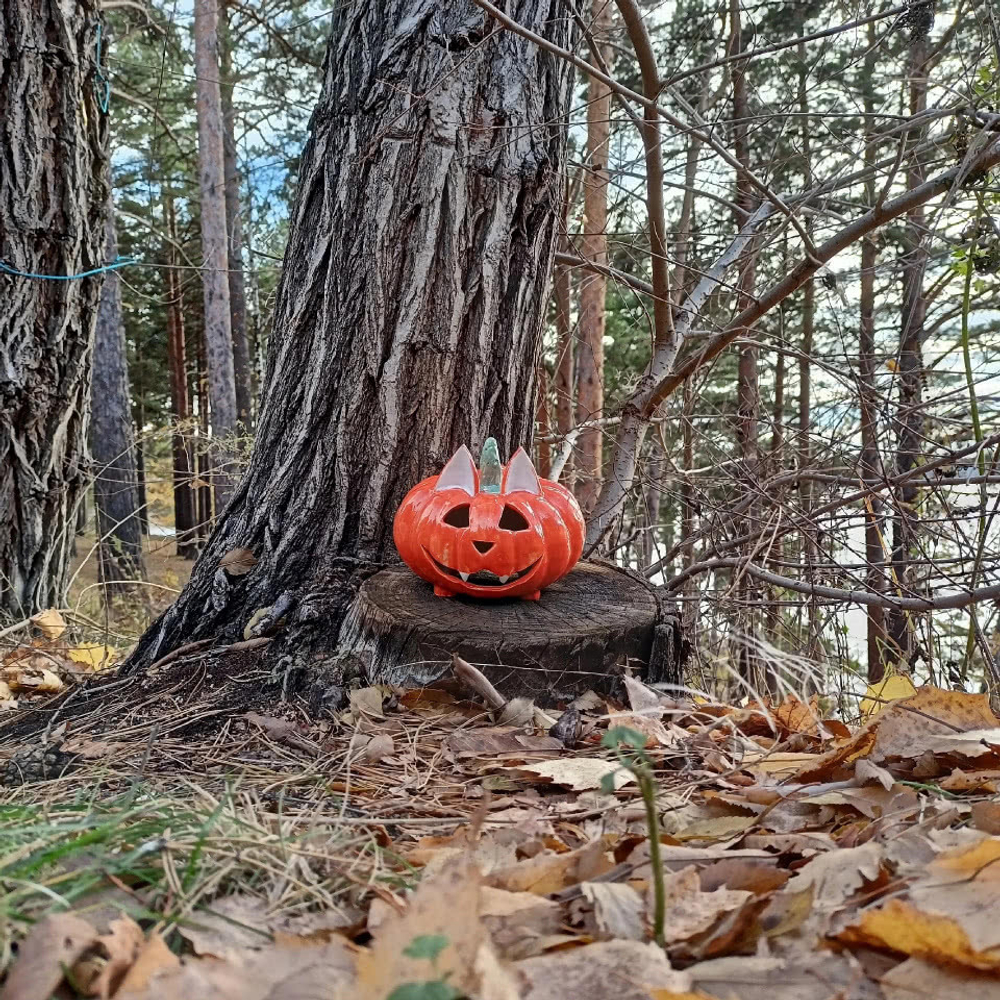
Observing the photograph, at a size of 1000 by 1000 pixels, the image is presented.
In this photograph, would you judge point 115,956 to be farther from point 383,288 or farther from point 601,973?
point 383,288

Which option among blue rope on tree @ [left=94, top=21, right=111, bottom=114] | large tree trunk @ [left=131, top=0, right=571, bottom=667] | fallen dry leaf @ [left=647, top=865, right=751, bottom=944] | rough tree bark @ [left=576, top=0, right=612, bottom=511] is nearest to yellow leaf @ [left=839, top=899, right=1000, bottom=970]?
fallen dry leaf @ [left=647, top=865, right=751, bottom=944]

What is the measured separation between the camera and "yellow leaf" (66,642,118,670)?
3.10m

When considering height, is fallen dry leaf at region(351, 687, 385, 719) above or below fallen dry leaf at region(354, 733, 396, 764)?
above

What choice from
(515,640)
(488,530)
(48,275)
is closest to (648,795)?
(515,640)

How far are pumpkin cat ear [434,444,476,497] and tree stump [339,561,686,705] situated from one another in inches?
12.3

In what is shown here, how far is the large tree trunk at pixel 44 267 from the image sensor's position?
3.52m

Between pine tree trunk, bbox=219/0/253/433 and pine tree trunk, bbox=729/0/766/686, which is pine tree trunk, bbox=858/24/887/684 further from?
pine tree trunk, bbox=219/0/253/433

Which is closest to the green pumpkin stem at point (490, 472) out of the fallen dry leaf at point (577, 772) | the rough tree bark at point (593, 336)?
the fallen dry leaf at point (577, 772)

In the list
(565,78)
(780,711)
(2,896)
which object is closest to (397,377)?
(565,78)

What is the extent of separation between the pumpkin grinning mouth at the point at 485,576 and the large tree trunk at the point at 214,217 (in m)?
6.40

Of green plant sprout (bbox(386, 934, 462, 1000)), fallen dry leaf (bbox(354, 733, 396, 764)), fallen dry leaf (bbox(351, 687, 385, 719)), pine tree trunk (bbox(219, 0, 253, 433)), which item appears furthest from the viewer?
pine tree trunk (bbox(219, 0, 253, 433))

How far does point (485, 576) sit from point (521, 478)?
1.00ft

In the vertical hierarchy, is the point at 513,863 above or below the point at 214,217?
below

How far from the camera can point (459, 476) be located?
2.31m
